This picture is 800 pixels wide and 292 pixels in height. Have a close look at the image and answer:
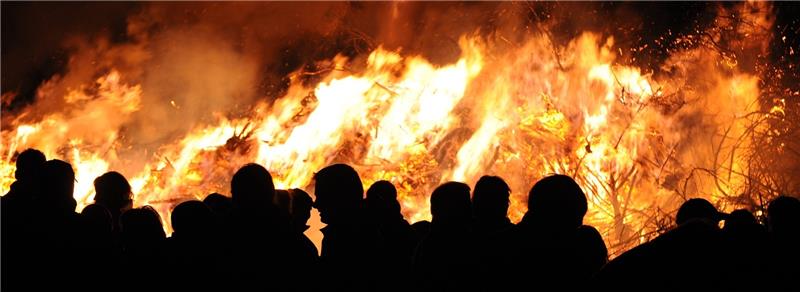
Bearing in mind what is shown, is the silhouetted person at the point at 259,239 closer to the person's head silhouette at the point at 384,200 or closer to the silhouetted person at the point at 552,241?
the silhouetted person at the point at 552,241

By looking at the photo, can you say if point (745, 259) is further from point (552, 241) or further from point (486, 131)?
point (486, 131)

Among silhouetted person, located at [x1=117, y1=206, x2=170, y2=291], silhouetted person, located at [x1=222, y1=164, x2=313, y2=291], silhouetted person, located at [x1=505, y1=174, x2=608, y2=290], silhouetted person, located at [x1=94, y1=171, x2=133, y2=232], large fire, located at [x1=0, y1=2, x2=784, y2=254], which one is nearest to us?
silhouetted person, located at [x1=505, y1=174, x2=608, y2=290]

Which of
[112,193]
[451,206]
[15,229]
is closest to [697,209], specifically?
[451,206]

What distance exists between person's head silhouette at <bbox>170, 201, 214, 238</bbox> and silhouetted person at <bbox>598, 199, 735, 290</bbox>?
1.90 m

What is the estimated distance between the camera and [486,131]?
839 centimetres

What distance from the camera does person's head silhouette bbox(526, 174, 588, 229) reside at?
231cm

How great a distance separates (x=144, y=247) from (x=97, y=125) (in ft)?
23.1

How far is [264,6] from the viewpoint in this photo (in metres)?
10.1

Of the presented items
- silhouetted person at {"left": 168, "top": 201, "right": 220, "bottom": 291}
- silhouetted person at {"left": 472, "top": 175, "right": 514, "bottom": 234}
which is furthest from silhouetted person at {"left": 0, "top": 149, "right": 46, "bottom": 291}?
silhouetted person at {"left": 472, "top": 175, "right": 514, "bottom": 234}

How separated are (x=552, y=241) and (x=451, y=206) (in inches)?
32.4

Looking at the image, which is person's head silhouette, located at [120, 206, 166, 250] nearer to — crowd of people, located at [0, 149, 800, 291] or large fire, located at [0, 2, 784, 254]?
crowd of people, located at [0, 149, 800, 291]

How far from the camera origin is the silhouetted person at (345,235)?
8.32ft

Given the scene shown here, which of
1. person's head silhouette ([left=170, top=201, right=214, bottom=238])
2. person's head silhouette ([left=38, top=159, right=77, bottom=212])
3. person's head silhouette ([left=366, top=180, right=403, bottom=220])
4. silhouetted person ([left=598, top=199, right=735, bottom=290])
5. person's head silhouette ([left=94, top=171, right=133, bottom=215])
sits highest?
person's head silhouette ([left=94, top=171, right=133, bottom=215])

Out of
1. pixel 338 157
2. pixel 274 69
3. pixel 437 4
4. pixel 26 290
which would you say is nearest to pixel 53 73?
pixel 274 69
